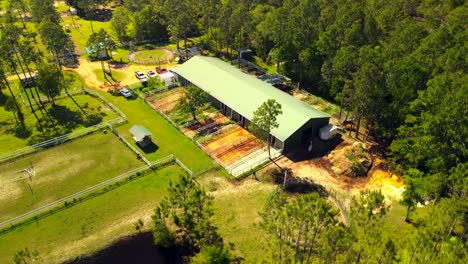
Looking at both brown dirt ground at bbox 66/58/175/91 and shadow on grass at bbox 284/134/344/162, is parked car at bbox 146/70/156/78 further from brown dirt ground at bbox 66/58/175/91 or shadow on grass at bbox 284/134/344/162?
shadow on grass at bbox 284/134/344/162

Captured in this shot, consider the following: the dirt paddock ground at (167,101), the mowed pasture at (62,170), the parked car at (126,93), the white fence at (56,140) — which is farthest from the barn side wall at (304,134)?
the parked car at (126,93)

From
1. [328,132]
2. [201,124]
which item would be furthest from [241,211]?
[201,124]

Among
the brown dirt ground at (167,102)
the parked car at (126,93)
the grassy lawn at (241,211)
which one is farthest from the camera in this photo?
the parked car at (126,93)

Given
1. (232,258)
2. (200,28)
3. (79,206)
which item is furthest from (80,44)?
(232,258)

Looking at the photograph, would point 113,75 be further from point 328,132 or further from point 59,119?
point 328,132

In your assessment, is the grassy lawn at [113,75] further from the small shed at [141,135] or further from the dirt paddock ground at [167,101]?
the small shed at [141,135]

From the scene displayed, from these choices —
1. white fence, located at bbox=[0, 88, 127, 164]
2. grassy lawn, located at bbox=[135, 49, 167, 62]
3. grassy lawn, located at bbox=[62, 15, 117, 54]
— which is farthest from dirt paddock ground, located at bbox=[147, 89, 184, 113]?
grassy lawn, located at bbox=[62, 15, 117, 54]
